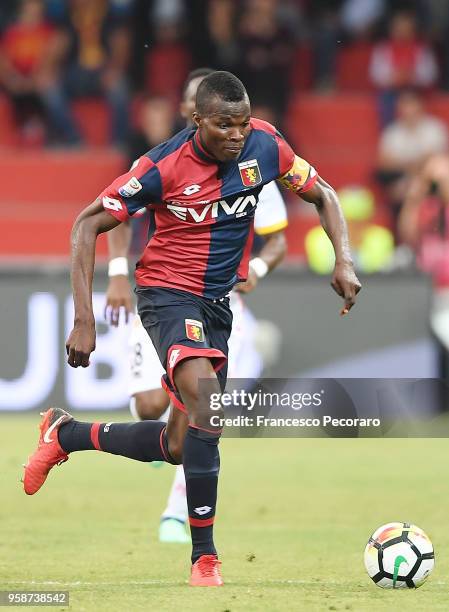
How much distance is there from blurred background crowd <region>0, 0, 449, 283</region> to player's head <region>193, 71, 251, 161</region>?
997cm

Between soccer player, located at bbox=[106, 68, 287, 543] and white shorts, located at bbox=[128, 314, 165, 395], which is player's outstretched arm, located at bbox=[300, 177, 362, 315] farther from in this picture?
white shorts, located at bbox=[128, 314, 165, 395]

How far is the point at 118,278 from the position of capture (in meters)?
7.56

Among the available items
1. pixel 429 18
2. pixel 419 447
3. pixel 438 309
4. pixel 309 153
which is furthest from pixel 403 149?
pixel 419 447

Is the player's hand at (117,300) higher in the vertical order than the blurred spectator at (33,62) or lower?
lower

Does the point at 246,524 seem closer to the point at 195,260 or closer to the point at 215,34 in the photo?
the point at 195,260

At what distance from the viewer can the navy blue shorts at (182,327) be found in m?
6.17

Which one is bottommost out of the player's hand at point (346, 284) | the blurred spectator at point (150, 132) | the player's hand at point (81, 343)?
the player's hand at point (81, 343)

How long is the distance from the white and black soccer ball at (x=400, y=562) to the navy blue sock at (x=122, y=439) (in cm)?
103

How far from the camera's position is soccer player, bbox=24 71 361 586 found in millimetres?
6043

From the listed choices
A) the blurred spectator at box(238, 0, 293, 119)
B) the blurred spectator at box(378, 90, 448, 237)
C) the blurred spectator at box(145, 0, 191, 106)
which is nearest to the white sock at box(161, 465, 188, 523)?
the blurred spectator at box(238, 0, 293, 119)

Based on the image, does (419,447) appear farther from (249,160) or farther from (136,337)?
(249,160)

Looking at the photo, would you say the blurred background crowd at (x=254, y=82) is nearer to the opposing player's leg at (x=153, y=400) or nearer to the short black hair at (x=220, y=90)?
the opposing player's leg at (x=153, y=400)

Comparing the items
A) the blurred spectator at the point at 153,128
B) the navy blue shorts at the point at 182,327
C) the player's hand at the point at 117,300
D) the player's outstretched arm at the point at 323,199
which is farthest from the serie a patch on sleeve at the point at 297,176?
the blurred spectator at the point at 153,128

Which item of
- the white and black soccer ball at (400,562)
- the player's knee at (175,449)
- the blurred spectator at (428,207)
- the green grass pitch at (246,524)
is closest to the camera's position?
the green grass pitch at (246,524)
